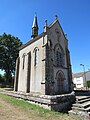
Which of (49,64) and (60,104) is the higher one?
(49,64)

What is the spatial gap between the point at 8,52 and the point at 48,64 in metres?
22.8

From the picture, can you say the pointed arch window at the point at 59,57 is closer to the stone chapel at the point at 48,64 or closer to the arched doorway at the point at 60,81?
the stone chapel at the point at 48,64

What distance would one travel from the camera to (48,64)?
1638 centimetres

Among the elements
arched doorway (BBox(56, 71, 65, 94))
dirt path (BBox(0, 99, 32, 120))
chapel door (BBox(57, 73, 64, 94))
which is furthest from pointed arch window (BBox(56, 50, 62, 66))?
dirt path (BBox(0, 99, 32, 120))

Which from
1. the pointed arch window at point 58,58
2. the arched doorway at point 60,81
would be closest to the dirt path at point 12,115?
the arched doorway at point 60,81

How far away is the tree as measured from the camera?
113 feet

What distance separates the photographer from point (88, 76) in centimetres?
5425

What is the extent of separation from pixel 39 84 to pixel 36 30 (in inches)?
550

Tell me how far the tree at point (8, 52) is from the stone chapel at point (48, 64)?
14.1 m

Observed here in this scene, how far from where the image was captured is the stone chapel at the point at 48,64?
16125 mm

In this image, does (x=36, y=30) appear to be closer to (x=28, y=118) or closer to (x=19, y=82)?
(x=19, y=82)

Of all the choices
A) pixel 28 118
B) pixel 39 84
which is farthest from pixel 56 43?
pixel 28 118

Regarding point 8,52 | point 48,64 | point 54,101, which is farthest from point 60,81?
point 8,52

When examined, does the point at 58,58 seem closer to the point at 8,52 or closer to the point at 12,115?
the point at 12,115
